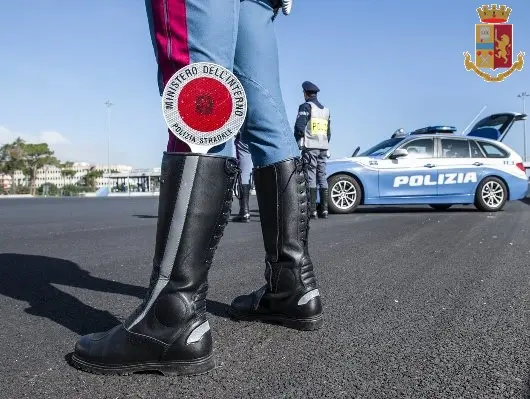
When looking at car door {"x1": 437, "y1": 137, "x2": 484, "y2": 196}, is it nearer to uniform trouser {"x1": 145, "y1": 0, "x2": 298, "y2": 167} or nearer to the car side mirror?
the car side mirror

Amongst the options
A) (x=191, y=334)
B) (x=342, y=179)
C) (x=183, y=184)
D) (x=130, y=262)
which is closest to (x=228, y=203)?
(x=183, y=184)

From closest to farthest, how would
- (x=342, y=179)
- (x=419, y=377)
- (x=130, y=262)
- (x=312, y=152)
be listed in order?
1. (x=419, y=377)
2. (x=130, y=262)
3. (x=312, y=152)
4. (x=342, y=179)

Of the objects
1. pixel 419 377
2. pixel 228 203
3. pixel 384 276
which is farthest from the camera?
pixel 384 276

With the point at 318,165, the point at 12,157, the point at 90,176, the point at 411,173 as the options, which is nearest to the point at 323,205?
the point at 318,165

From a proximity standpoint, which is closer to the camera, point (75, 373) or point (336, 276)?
point (75, 373)

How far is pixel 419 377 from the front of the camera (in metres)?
1.30

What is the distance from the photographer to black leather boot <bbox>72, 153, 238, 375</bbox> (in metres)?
1.37

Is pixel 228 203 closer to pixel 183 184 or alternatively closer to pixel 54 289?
pixel 183 184

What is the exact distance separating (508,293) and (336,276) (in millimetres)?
790

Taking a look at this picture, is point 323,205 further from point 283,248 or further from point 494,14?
point 494,14

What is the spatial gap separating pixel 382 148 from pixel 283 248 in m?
8.54

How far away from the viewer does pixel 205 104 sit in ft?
4.71

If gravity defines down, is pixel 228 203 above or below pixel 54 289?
above

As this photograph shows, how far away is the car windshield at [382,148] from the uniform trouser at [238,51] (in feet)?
26.6
